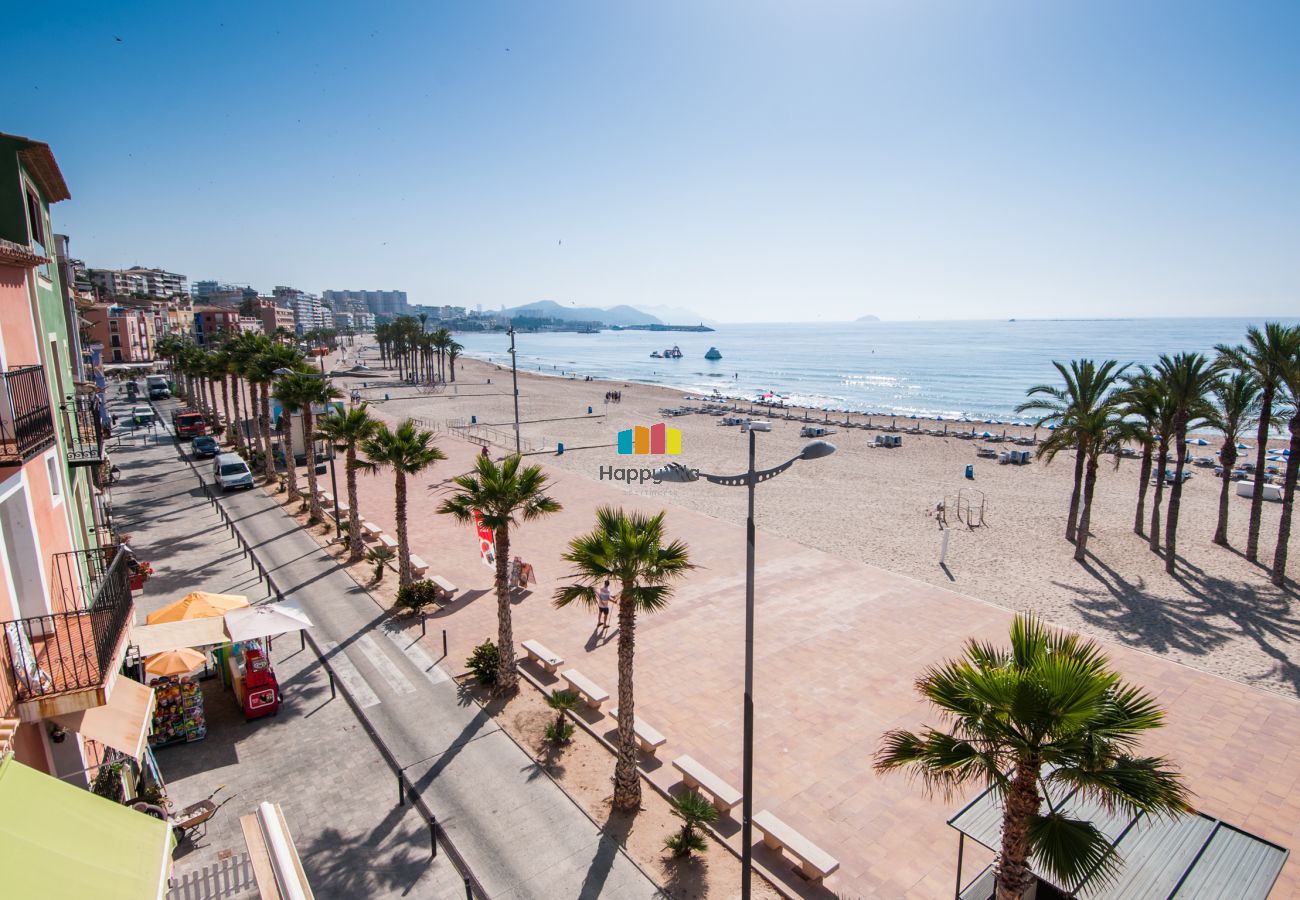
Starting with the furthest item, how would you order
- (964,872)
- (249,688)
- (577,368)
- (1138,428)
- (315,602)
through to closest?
1. (577,368)
2. (1138,428)
3. (315,602)
4. (249,688)
5. (964,872)

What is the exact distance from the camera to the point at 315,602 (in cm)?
1997

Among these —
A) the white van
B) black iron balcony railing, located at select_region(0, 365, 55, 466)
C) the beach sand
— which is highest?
black iron balcony railing, located at select_region(0, 365, 55, 466)

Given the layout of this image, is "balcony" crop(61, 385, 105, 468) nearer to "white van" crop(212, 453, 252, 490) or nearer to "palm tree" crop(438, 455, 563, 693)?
"palm tree" crop(438, 455, 563, 693)

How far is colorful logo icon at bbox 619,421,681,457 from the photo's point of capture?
48.0 m

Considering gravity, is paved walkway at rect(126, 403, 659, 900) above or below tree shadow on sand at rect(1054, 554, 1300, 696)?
above

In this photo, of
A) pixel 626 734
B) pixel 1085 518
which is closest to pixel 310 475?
pixel 626 734

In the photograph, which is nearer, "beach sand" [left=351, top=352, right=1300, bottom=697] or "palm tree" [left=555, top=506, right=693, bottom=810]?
"palm tree" [left=555, top=506, right=693, bottom=810]

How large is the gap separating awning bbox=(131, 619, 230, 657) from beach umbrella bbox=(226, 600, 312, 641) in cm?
23

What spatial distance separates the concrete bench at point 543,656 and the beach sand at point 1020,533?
12.8 meters

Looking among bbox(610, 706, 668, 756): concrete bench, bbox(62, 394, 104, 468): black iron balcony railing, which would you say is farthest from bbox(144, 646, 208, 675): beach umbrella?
bbox(610, 706, 668, 756): concrete bench

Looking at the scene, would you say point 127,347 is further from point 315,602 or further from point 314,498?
point 315,602

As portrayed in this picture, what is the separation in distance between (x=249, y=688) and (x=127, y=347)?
4227 inches

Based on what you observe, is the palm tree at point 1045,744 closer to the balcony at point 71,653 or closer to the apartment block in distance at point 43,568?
the balcony at point 71,653

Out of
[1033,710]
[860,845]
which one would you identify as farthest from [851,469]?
[1033,710]
